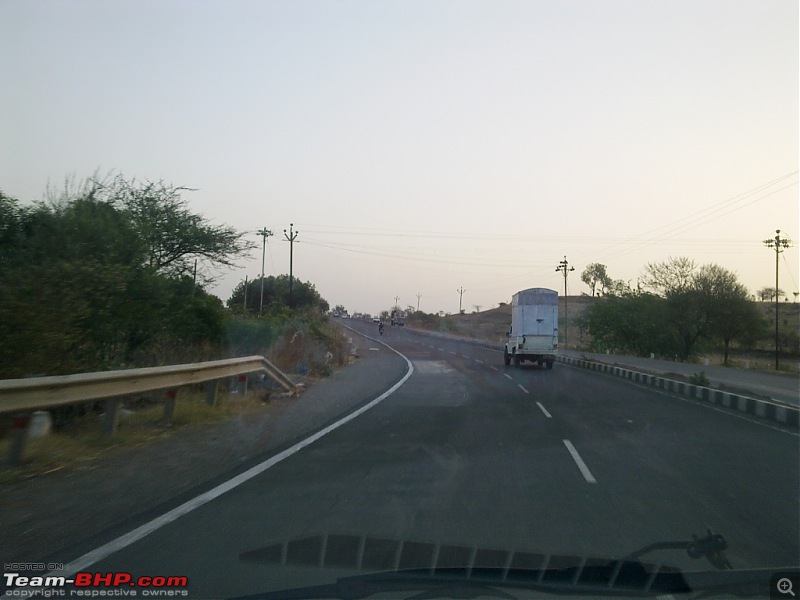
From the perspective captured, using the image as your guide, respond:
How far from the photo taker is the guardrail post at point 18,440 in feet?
30.5

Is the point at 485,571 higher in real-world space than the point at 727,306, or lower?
lower

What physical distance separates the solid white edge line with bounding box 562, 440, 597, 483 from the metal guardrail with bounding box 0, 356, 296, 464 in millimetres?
6846

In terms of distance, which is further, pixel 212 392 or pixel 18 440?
pixel 212 392

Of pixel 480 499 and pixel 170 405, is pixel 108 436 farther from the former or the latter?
pixel 480 499

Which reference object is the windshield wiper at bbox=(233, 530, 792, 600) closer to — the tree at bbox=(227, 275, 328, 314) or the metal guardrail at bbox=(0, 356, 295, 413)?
the metal guardrail at bbox=(0, 356, 295, 413)

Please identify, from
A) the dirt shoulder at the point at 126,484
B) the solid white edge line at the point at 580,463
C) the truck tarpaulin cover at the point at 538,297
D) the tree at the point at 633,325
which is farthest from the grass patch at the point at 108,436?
the tree at the point at 633,325

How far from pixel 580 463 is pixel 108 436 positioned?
7.17 meters

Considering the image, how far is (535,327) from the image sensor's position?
127 ft

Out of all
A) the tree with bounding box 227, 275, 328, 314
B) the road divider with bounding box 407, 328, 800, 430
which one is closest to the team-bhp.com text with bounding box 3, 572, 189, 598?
the road divider with bounding box 407, 328, 800, 430

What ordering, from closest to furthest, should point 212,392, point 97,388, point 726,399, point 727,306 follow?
point 97,388
point 212,392
point 726,399
point 727,306

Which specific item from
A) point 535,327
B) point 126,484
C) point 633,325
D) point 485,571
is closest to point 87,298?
point 126,484

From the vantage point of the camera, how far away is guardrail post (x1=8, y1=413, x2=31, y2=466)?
30.5ft

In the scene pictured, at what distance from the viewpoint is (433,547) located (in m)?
6.55

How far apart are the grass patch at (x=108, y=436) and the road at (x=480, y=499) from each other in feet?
7.82
